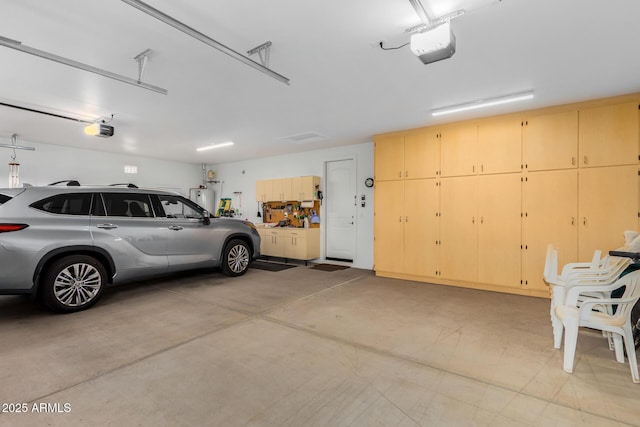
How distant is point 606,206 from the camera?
13.2 ft

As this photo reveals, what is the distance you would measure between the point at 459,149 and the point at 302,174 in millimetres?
3927

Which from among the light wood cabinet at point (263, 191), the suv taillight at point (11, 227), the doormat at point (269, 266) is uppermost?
the light wood cabinet at point (263, 191)

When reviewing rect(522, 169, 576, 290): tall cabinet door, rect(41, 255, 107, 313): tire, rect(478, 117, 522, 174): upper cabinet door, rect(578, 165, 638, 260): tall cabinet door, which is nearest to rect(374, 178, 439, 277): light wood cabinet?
rect(478, 117, 522, 174): upper cabinet door

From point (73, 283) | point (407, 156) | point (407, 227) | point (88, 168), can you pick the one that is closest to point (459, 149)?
point (407, 156)

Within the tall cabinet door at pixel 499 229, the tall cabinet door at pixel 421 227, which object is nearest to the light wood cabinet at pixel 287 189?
the tall cabinet door at pixel 421 227

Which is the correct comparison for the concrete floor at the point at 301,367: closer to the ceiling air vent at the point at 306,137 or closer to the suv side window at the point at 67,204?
the suv side window at the point at 67,204

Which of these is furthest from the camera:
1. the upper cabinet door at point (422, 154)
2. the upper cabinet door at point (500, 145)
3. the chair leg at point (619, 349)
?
the upper cabinet door at point (422, 154)

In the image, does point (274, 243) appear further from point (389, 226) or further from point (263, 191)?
point (389, 226)

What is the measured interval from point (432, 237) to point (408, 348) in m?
2.98

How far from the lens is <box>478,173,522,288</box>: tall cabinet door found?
4617mm

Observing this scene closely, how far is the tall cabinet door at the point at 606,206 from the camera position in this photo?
390 cm

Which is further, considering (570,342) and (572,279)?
(572,279)

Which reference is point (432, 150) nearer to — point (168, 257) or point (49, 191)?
point (168, 257)

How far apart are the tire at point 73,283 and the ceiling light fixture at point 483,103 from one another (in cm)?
527
